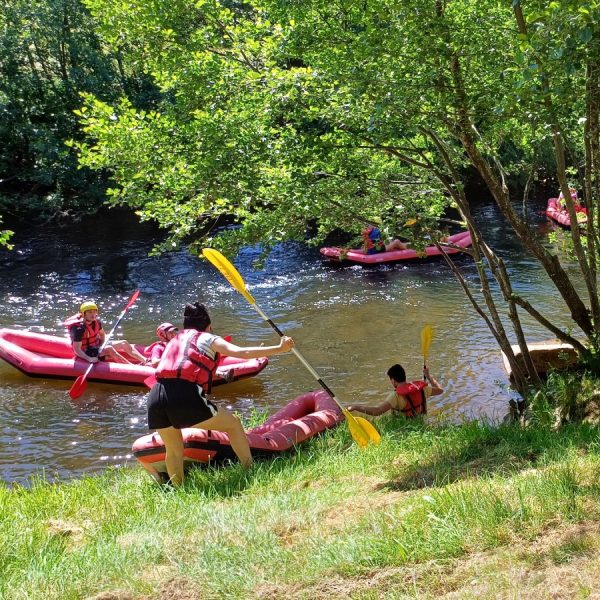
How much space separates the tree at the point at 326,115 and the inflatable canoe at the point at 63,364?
2.93 m

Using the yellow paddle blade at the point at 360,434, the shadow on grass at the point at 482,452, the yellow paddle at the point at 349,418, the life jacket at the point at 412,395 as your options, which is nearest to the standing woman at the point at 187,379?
the yellow paddle at the point at 349,418

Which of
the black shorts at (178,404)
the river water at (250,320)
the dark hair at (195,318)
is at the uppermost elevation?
the dark hair at (195,318)

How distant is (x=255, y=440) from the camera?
5832 millimetres

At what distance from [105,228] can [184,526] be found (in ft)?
53.0

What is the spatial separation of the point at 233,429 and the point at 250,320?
6291 mm

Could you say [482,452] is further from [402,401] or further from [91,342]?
[91,342]

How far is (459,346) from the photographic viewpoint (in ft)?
32.5

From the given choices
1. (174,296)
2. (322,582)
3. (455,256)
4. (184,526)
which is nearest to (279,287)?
(174,296)

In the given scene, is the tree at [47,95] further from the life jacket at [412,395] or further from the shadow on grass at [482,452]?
the shadow on grass at [482,452]

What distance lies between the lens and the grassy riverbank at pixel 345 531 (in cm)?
292

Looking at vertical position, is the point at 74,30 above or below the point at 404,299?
above

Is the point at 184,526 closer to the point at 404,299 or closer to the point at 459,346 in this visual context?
the point at 459,346

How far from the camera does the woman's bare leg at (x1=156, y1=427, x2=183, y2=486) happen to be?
17.1 feet

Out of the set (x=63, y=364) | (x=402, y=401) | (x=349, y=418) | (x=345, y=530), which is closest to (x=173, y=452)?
(x=349, y=418)
